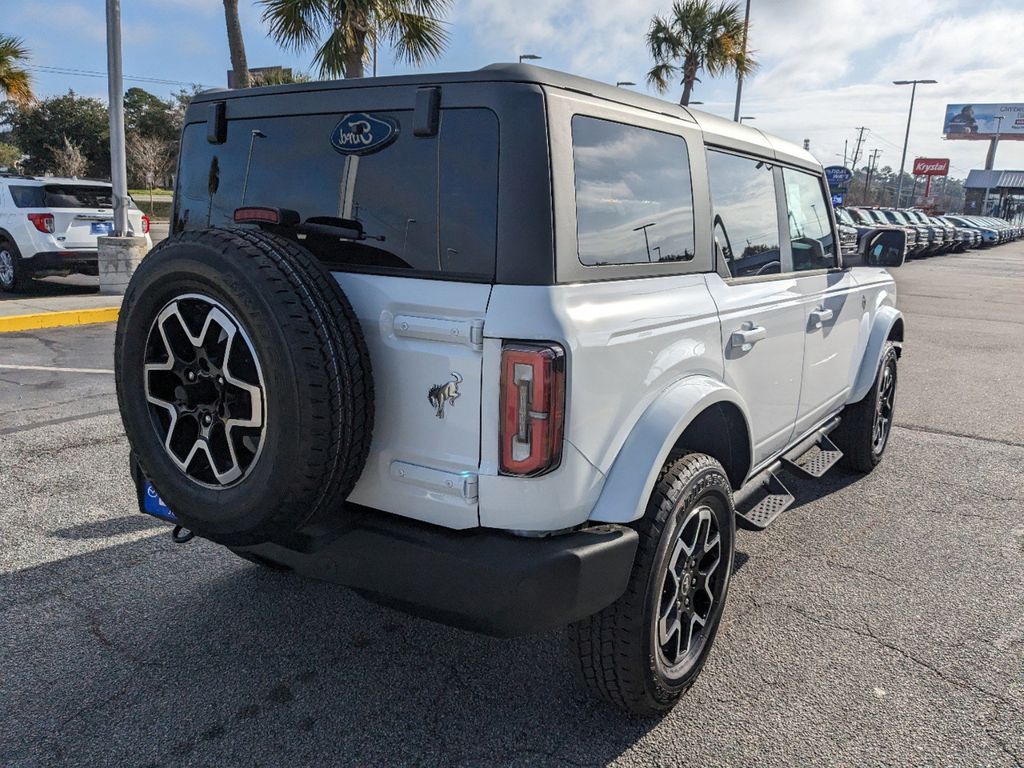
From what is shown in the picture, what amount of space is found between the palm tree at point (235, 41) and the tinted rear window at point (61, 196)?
8.49ft

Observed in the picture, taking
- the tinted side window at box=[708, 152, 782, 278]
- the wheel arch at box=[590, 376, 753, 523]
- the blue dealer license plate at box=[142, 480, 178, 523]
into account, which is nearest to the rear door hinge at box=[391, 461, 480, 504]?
the wheel arch at box=[590, 376, 753, 523]

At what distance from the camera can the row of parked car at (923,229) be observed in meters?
22.0

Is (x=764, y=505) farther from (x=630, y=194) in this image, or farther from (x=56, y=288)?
(x=56, y=288)

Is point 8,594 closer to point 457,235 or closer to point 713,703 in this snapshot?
point 457,235

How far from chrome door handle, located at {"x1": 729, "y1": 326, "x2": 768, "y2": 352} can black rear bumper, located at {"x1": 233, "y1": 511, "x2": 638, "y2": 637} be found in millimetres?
945

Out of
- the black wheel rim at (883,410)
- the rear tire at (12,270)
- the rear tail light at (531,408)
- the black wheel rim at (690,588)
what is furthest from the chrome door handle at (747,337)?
the rear tire at (12,270)

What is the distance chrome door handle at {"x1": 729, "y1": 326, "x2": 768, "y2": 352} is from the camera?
9.43 ft

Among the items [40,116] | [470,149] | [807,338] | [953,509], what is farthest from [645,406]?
[40,116]

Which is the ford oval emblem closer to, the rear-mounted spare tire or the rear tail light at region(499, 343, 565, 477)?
the rear-mounted spare tire

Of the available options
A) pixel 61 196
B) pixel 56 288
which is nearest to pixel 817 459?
pixel 61 196

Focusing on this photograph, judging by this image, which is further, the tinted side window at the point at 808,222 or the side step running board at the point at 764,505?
the tinted side window at the point at 808,222

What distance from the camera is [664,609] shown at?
2.56 m

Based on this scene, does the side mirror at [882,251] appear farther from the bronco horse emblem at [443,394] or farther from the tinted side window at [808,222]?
the bronco horse emblem at [443,394]

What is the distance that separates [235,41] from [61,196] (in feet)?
11.2
